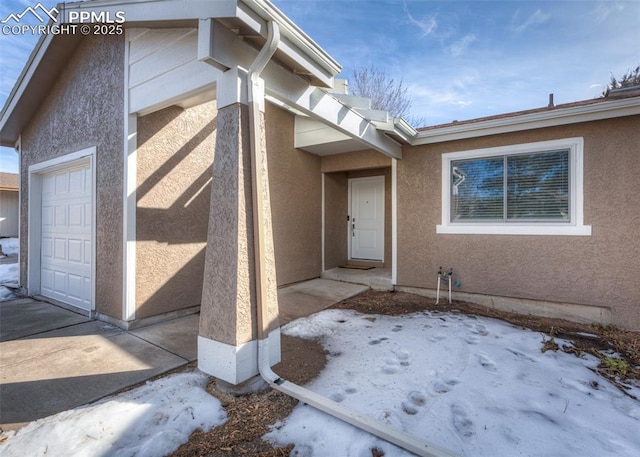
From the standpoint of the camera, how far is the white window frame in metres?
4.55

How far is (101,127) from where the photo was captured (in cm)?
435

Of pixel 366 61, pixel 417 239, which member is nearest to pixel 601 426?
pixel 417 239

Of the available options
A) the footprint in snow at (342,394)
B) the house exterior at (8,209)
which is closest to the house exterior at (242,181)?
the footprint in snow at (342,394)

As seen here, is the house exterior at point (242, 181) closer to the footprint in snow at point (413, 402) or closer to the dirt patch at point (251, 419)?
the dirt patch at point (251, 419)

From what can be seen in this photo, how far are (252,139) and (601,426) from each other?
3.45 metres

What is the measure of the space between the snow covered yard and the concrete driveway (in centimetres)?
27

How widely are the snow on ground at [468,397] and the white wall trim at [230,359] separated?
0.52 m

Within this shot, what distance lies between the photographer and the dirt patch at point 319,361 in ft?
6.44

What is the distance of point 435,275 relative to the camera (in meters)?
5.74

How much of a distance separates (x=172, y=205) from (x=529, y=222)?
5.63 metres

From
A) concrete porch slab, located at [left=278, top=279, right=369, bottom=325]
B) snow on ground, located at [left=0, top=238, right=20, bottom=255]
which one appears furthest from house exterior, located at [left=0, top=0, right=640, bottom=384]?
snow on ground, located at [left=0, top=238, right=20, bottom=255]

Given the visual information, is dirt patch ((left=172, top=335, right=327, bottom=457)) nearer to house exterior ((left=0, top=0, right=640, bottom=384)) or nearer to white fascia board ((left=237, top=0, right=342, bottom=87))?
house exterior ((left=0, top=0, right=640, bottom=384))

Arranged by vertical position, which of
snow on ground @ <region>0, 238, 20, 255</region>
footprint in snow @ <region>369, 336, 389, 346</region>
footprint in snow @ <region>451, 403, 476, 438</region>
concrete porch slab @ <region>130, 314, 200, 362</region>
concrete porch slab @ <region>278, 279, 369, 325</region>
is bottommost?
footprint in snow @ <region>451, 403, 476, 438</region>

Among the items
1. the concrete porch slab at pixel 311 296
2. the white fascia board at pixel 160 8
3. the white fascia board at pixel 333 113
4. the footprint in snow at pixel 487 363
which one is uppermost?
the white fascia board at pixel 160 8
